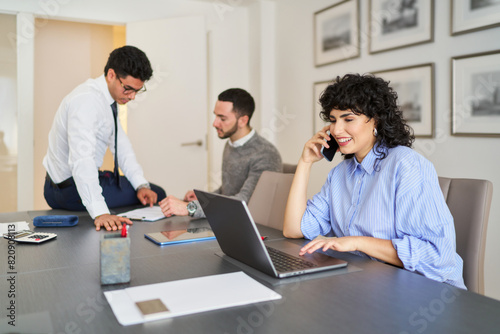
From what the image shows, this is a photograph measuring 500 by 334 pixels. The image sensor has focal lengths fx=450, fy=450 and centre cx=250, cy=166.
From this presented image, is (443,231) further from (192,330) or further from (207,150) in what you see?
(207,150)

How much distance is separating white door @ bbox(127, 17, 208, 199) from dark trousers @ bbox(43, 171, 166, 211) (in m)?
1.97

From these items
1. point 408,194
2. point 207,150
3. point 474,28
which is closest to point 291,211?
point 408,194

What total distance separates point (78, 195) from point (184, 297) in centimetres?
151

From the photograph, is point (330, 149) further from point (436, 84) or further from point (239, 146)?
point (436, 84)

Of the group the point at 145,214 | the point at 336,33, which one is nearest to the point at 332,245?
the point at 145,214

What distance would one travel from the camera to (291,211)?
→ 5.19 feet

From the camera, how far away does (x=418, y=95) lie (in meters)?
2.99

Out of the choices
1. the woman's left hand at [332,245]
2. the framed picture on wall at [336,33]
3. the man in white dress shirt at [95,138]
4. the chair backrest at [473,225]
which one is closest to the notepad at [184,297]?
the woman's left hand at [332,245]

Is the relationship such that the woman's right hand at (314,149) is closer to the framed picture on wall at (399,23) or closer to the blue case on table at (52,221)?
the blue case on table at (52,221)

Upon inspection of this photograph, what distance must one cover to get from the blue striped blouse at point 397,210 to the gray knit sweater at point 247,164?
2.80 feet

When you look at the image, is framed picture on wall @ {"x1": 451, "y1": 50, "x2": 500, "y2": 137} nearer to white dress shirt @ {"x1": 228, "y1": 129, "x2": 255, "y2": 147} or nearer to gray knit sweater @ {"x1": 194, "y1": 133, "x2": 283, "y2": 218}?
gray knit sweater @ {"x1": 194, "y1": 133, "x2": 283, "y2": 218}

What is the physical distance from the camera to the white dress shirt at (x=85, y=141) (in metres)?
1.98

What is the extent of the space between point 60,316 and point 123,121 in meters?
4.65

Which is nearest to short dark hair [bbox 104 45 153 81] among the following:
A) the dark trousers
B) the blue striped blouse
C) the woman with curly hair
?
the dark trousers
